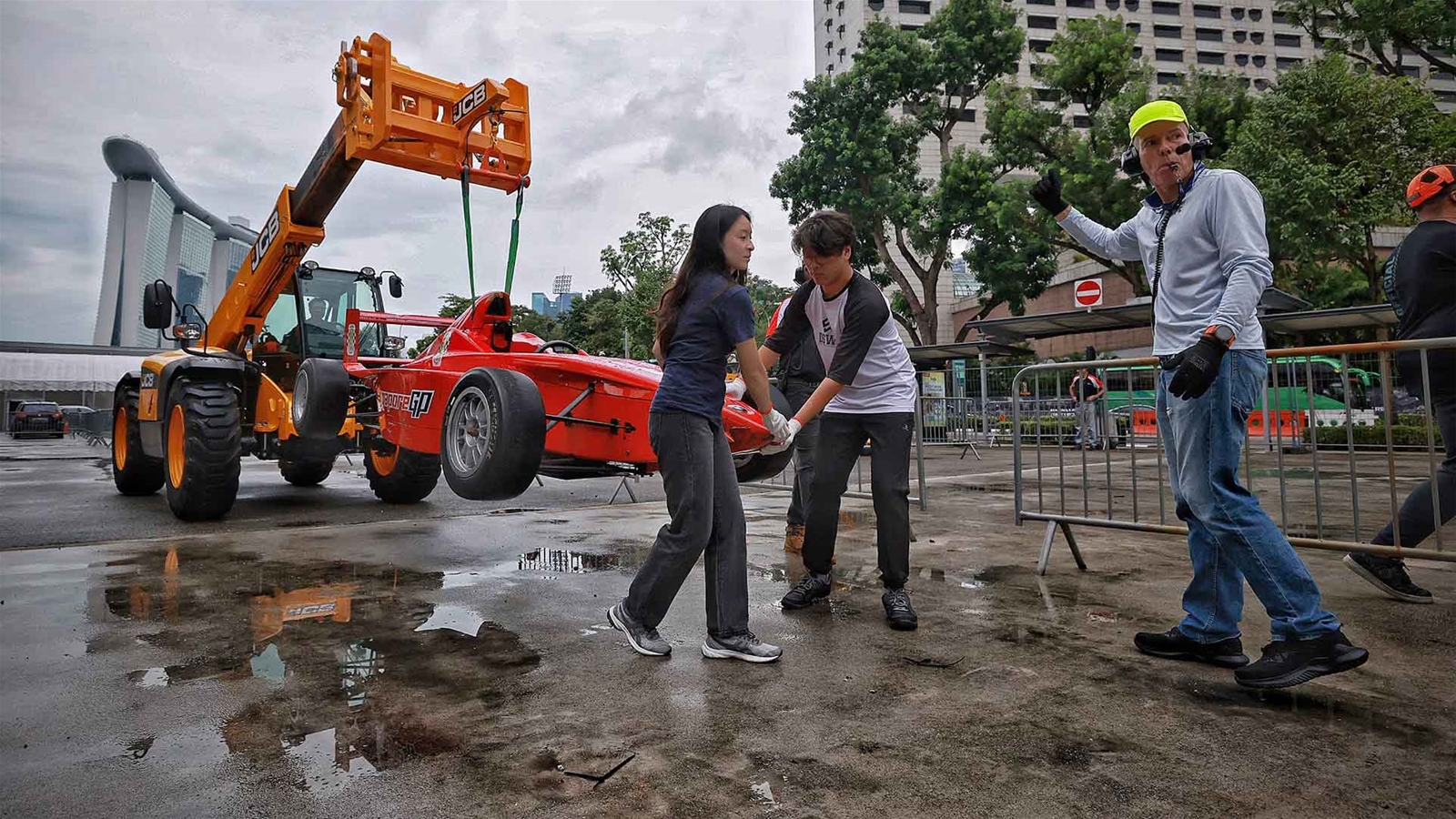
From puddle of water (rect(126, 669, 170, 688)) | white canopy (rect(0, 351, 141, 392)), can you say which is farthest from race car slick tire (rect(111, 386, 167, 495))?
white canopy (rect(0, 351, 141, 392))

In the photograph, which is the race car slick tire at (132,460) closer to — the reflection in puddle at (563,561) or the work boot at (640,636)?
the reflection in puddle at (563,561)

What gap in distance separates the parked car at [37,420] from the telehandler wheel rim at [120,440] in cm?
3486

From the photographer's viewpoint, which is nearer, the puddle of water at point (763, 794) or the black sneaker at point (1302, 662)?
the puddle of water at point (763, 794)

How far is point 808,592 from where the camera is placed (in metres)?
3.87

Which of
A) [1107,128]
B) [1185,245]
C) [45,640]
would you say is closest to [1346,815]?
[1185,245]

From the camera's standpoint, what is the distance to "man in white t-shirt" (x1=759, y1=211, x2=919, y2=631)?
141 inches

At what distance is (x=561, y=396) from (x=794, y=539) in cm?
180

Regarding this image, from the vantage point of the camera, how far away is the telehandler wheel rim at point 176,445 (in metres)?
7.20

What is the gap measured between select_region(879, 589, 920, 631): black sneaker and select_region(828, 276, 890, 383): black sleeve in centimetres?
96

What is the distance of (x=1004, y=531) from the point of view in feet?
20.1

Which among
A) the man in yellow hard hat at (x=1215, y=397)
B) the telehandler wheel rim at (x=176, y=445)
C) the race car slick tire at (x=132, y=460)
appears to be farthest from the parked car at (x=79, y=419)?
the man in yellow hard hat at (x=1215, y=397)

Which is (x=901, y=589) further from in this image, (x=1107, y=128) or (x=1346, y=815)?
(x=1107, y=128)

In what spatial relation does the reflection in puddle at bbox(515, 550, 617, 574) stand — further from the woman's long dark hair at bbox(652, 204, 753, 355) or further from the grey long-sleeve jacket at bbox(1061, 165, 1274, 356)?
the grey long-sleeve jacket at bbox(1061, 165, 1274, 356)

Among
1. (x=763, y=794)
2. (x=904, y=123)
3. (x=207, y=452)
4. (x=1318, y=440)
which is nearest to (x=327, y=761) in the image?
(x=763, y=794)
